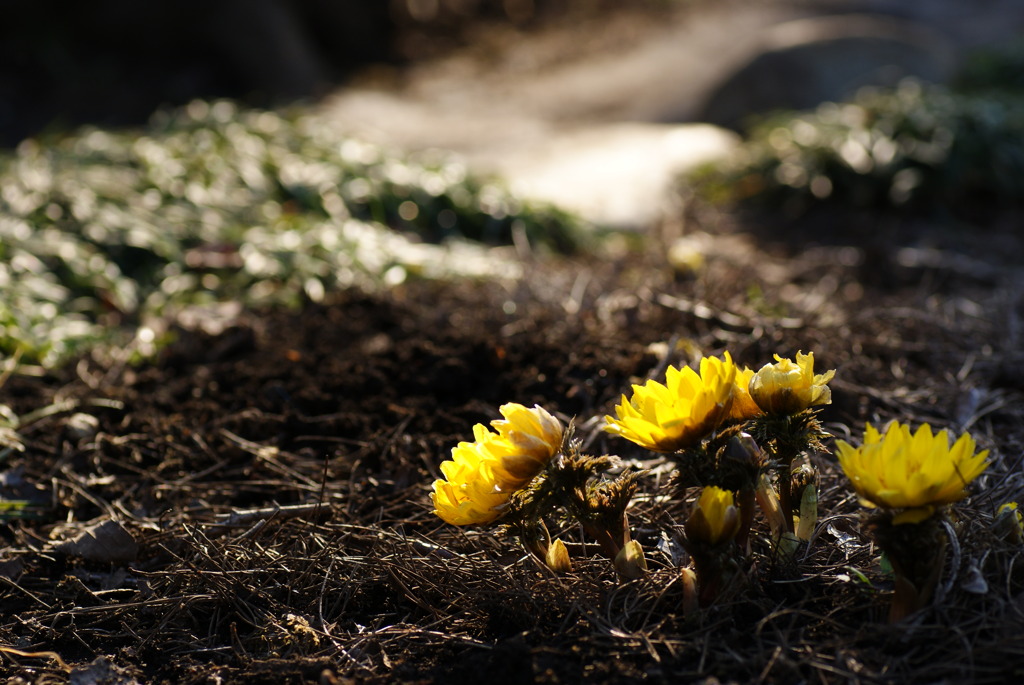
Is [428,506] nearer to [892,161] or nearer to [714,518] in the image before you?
[714,518]

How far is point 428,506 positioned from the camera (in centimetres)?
221

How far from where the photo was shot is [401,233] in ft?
15.7

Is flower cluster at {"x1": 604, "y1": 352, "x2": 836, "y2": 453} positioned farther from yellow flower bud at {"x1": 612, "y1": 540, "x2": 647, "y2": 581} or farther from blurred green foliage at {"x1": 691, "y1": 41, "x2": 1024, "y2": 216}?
blurred green foliage at {"x1": 691, "y1": 41, "x2": 1024, "y2": 216}

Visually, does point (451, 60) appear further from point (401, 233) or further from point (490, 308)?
point (490, 308)

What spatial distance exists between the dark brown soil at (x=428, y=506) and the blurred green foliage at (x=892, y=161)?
1661 mm

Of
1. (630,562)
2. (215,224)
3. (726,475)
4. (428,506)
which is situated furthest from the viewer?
(215,224)

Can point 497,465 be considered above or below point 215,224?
above

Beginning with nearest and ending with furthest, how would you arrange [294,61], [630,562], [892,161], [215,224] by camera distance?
[630,562] → [215,224] → [892,161] → [294,61]

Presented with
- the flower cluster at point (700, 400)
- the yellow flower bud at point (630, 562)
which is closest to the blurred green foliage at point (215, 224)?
the yellow flower bud at point (630, 562)

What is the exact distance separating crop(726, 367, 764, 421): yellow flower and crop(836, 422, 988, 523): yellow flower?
0.21 m

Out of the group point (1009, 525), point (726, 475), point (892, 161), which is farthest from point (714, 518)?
point (892, 161)

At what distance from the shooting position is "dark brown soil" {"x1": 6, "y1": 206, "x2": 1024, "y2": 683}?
1.61m

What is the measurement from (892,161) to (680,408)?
178 inches

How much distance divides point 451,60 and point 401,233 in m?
6.93
